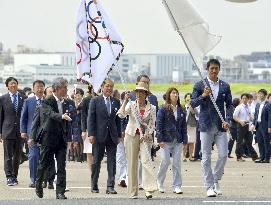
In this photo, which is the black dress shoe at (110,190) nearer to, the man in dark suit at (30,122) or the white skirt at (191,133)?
the man in dark suit at (30,122)

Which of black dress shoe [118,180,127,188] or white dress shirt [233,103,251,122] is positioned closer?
black dress shoe [118,180,127,188]

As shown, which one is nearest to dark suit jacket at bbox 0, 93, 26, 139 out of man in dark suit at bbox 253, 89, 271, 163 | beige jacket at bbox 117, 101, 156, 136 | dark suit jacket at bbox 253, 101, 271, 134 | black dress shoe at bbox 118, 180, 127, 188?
black dress shoe at bbox 118, 180, 127, 188

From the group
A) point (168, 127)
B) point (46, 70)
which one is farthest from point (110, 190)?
point (46, 70)

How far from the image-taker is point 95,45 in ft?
59.8

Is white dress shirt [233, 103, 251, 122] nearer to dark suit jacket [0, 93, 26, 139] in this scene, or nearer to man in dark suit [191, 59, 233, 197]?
dark suit jacket [0, 93, 26, 139]

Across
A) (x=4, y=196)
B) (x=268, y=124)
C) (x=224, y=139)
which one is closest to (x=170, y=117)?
(x=224, y=139)

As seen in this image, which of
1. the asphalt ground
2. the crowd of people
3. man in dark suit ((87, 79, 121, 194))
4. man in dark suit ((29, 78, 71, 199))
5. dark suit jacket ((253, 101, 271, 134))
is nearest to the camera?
the asphalt ground

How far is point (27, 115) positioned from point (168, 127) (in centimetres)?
242

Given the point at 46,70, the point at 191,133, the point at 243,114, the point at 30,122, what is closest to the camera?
the point at 30,122

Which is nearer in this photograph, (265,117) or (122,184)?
(122,184)

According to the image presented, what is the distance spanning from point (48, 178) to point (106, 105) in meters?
1.58

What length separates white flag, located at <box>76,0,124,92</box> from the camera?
18.1 metres

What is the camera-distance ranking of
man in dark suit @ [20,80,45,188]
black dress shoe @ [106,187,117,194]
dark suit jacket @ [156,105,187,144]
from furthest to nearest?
man in dark suit @ [20,80,45,188] → dark suit jacket @ [156,105,187,144] → black dress shoe @ [106,187,117,194]

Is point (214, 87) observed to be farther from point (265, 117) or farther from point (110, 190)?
point (265, 117)
